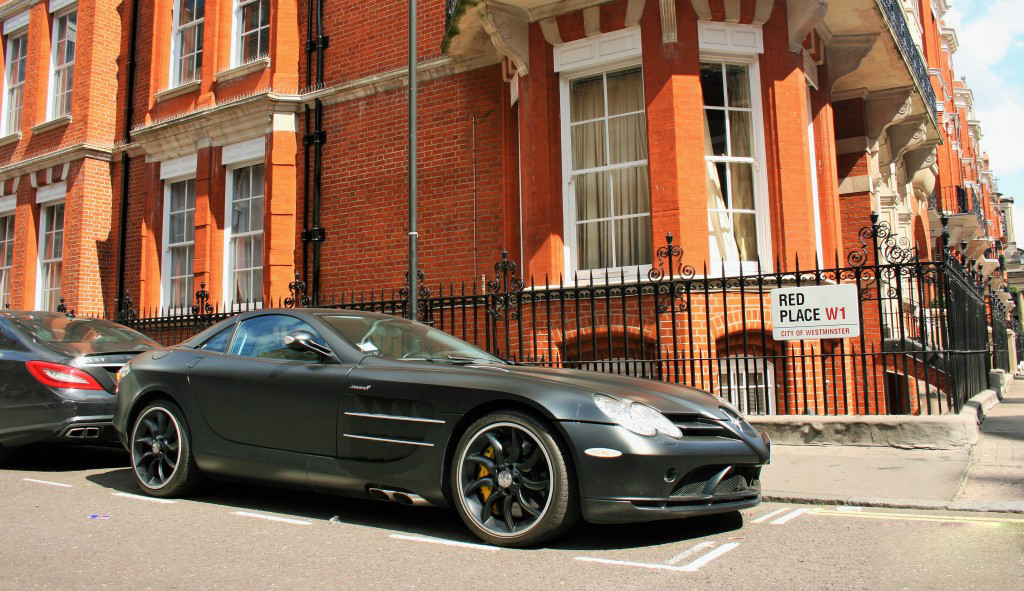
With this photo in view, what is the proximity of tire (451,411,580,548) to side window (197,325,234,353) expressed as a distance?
7.57 ft

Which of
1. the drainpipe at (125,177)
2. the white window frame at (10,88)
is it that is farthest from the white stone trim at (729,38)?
the white window frame at (10,88)

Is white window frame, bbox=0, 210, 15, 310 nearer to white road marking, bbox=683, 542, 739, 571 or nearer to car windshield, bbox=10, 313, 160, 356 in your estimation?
car windshield, bbox=10, 313, 160, 356

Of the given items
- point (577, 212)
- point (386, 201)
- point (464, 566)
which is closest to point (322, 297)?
point (386, 201)

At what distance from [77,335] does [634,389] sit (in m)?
5.91

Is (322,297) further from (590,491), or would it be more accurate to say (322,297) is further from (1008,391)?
(1008,391)

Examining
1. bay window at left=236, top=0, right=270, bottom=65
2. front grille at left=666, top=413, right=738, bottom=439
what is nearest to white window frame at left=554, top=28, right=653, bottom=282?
front grille at left=666, top=413, right=738, bottom=439

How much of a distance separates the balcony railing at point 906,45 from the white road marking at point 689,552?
8.28m

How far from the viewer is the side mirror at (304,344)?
510 cm

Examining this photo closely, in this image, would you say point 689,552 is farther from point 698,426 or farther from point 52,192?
point 52,192

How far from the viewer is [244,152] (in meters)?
14.0

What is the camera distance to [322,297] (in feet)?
42.9

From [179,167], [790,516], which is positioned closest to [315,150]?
[179,167]

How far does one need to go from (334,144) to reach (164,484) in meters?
8.42

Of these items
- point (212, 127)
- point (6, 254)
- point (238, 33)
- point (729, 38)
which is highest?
point (238, 33)
